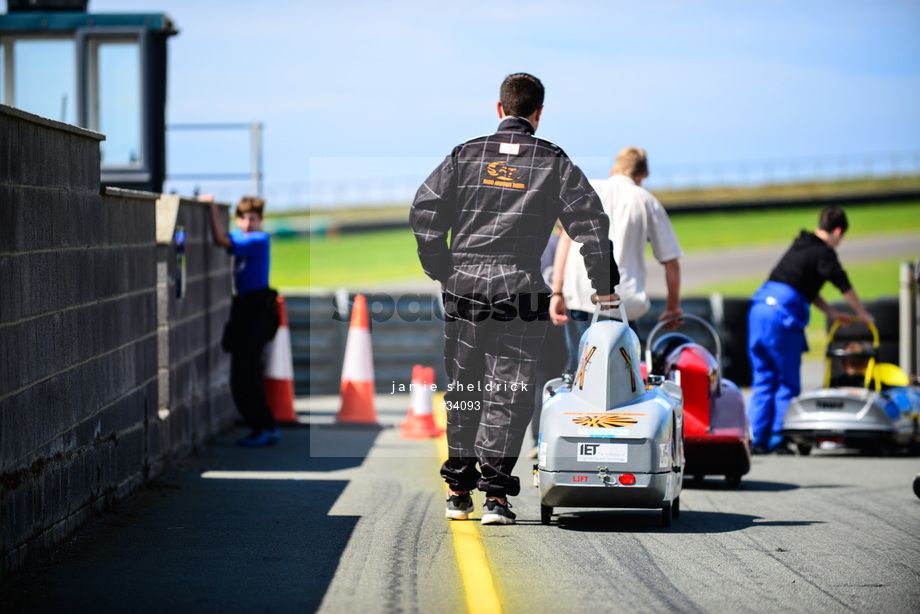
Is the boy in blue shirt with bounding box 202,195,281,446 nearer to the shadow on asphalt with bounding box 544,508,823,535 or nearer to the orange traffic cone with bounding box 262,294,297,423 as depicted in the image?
the orange traffic cone with bounding box 262,294,297,423

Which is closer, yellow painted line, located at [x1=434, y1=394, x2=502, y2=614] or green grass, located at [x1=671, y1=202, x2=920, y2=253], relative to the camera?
yellow painted line, located at [x1=434, y1=394, x2=502, y2=614]

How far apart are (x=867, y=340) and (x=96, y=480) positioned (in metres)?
9.34

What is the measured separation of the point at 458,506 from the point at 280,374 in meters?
5.13

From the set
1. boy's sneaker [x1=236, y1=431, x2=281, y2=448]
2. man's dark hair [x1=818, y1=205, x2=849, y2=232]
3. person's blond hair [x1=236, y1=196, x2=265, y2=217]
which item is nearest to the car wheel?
boy's sneaker [x1=236, y1=431, x2=281, y2=448]

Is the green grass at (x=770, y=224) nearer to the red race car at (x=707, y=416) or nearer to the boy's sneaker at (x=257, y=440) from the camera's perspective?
the boy's sneaker at (x=257, y=440)

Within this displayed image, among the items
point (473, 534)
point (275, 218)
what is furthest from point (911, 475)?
point (275, 218)

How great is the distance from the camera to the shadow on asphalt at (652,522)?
6297mm

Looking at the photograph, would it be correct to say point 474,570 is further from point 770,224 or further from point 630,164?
point 770,224

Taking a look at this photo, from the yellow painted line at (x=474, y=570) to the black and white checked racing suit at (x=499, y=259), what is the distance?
282 mm

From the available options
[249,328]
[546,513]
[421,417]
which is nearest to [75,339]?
[546,513]

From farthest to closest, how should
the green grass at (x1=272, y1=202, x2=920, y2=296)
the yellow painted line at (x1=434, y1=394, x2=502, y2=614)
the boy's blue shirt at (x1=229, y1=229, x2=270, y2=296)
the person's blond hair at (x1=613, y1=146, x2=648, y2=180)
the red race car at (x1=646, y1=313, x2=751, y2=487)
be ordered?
the green grass at (x1=272, y1=202, x2=920, y2=296) → the boy's blue shirt at (x1=229, y1=229, x2=270, y2=296) → the person's blond hair at (x1=613, y1=146, x2=648, y2=180) → the red race car at (x1=646, y1=313, x2=751, y2=487) → the yellow painted line at (x1=434, y1=394, x2=502, y2=614)

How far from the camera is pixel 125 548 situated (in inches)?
223

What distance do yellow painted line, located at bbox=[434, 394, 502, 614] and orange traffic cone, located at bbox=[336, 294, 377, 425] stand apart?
480 centimetres

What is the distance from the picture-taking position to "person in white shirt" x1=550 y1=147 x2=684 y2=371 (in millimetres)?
7891
